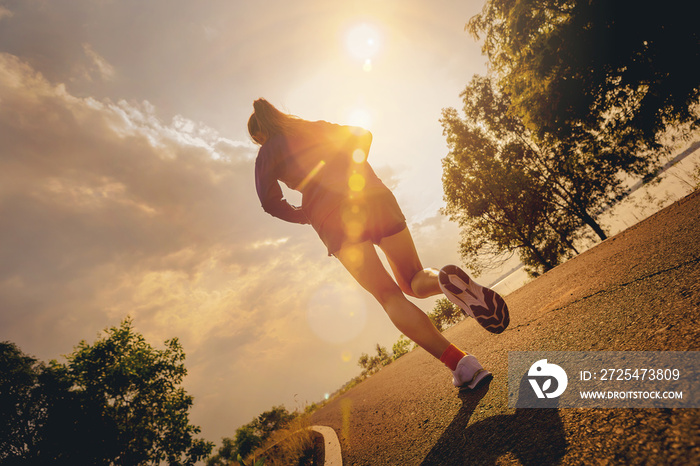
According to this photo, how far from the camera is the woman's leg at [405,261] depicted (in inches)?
76.1

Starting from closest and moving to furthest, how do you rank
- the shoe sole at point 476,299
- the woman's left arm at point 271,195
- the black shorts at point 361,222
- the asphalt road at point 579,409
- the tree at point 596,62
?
1. the asphalt road at point 579,409
2. the shoe sole at point 476,299
3. the black shorts at point 361,222
4. the woman's left arm at point 271,195
5. the tree at point 596,62

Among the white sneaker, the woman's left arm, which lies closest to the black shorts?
the woman's left arm

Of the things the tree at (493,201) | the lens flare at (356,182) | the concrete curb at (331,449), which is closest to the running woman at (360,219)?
the lens flare at (356,182)

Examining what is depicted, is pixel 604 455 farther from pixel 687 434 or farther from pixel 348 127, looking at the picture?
pixel 348 127

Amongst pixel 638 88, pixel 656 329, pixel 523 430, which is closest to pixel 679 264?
pixel 656 329

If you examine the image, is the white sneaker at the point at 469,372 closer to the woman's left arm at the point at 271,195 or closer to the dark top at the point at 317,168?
the dark top at the point at 317,168

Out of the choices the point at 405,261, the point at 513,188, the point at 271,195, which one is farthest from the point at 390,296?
the point at 513,188

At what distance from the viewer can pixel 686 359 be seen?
0.98m

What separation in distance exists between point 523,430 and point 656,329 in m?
0.76

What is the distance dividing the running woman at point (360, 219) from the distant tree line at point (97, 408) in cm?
1704

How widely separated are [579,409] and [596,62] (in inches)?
401

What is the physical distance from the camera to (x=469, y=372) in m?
1.76

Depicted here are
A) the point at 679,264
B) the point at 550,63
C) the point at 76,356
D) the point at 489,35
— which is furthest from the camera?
the point at 76,356

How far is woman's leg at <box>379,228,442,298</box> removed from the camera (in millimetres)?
1932
